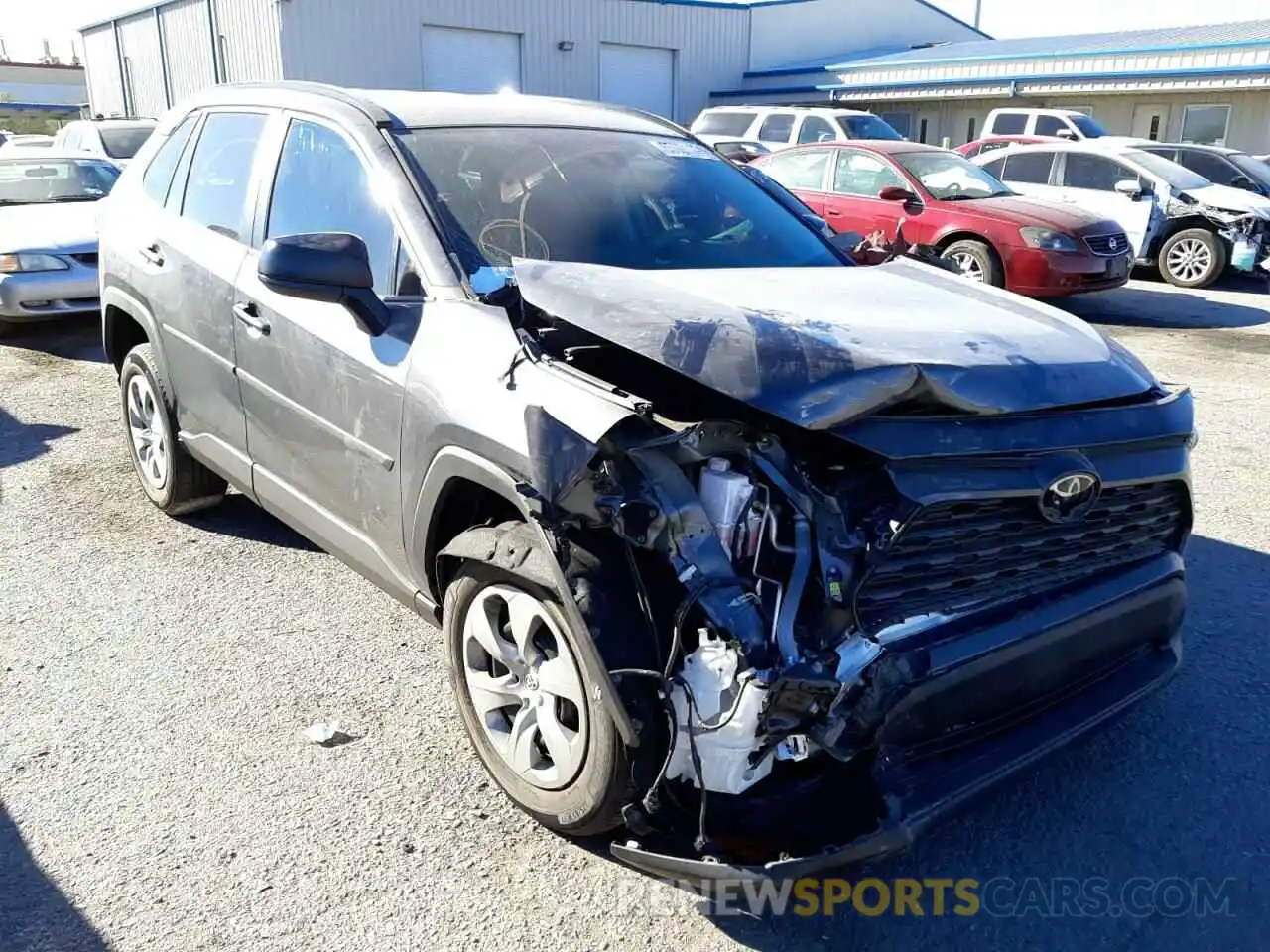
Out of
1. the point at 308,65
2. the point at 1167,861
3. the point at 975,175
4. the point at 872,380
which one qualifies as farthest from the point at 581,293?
the point at 308,65

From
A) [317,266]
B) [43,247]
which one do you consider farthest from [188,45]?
[317,266]

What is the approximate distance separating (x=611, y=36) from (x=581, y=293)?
27698mm

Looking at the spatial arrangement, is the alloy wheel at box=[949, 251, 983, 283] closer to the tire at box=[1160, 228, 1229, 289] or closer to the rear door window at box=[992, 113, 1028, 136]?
the tire at box=[1160, 228, 1229, 289]

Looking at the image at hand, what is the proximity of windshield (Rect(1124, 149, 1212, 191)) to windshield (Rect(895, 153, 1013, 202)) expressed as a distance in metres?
2.68

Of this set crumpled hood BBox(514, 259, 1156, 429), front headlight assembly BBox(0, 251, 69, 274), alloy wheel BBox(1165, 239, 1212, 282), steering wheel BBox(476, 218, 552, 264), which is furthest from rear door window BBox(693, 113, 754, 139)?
crumpled hood BBox(514, 259, 1156, 429)

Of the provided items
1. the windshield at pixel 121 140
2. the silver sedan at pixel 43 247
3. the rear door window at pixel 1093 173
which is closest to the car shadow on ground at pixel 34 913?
the silver sedan at pixel 43 247

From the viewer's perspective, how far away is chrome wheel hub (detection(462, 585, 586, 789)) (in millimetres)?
2568

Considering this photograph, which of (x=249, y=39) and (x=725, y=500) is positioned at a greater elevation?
(x=249, y=39)

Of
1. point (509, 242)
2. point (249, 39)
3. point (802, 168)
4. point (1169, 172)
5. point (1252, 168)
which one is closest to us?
point (509, 242)

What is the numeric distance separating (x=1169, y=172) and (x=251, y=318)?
1286 cm

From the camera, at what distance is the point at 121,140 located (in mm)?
14102

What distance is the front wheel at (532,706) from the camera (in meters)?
2.47

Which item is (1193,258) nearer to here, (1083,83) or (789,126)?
(789,126)

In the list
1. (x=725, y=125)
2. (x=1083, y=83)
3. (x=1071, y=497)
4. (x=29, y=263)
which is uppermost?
(x=1083, y=83)
